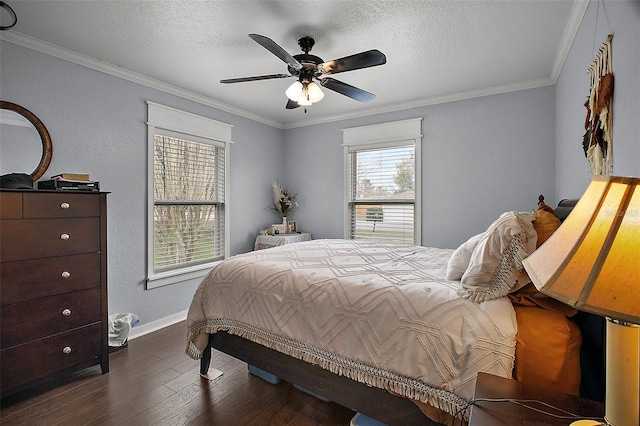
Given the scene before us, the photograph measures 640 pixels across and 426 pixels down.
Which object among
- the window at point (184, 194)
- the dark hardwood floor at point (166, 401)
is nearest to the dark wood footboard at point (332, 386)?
the dark hardwood floor at point (166, 401)

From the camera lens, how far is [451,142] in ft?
12.1

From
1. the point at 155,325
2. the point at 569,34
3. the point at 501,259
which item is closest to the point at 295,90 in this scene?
the point at 501,259

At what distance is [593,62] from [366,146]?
8.74ft

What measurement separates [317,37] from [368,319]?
2.10 meters

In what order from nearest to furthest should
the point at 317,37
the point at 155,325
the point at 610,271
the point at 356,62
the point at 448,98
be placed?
the point at 610,271 → the point at 356,62 → the point at 317,37 → the point at 155,325 → the point at 448,98

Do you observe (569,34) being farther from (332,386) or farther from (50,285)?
(50,285)

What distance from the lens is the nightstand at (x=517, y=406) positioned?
888mm

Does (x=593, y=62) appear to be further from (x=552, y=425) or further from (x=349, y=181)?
(x=349, y=181)

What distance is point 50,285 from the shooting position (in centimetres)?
215

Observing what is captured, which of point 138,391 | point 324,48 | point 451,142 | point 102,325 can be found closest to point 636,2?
point 324,48

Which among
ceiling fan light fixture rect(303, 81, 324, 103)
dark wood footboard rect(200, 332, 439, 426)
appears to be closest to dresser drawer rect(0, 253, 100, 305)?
dark wood footboard rect(200, 332, 439, 426)

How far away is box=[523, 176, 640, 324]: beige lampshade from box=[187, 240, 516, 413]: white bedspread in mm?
695

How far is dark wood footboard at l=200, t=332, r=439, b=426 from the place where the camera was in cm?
144

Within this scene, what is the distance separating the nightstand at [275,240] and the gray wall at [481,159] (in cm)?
173
